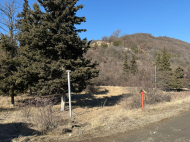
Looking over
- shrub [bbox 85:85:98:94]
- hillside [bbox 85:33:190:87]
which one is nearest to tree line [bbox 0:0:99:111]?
hillside [bbox 85:33:190:87]

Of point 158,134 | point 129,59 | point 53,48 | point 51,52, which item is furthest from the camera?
point 129,59

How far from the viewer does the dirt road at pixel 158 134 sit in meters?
4.34

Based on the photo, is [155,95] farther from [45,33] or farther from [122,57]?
[122,57]

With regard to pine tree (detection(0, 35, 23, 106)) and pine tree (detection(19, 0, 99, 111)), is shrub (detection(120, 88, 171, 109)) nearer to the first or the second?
pine tree (detection(19, 0, 99, 111))

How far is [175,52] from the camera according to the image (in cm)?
9162

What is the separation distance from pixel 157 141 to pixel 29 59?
10161mm

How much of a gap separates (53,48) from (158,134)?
853 centimetres

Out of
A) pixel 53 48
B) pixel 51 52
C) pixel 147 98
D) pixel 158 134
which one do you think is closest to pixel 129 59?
pixel 147 98

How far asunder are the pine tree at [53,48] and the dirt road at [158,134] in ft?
20.2

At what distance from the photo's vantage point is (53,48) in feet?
34.5

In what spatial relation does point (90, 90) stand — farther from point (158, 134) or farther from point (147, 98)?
point (158, 134)

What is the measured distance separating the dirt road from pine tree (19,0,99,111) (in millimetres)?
6144

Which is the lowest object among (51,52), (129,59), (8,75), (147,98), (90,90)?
(90,90)

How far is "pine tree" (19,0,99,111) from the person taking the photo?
10.1 metres
